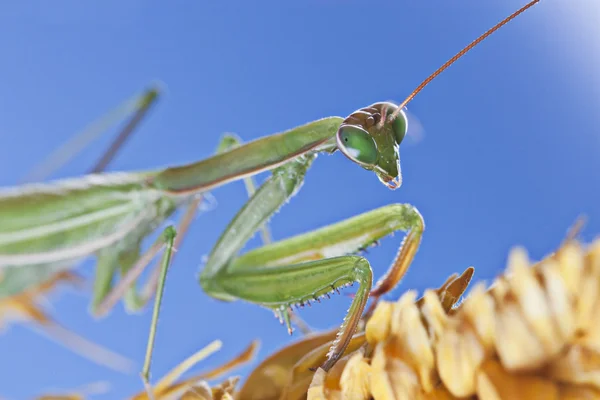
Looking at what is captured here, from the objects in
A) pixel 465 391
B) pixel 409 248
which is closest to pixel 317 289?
pixel 409 248

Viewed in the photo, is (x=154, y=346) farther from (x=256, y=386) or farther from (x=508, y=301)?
(x=508, y=301)

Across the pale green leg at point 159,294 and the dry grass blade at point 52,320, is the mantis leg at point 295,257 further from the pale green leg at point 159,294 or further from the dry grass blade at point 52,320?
the dry grass blade at point 52,320

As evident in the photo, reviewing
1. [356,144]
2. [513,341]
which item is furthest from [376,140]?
[513,341]

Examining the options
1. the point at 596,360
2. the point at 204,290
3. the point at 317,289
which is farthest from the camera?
the point at 204,290

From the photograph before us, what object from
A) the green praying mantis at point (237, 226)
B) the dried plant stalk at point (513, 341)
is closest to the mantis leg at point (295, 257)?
the green praying mantis at point (237, 226)

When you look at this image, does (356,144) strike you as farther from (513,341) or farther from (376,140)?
(513,341)

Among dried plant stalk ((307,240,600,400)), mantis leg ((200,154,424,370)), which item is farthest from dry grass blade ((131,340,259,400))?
dried plant stalk ((307,240,600,400))

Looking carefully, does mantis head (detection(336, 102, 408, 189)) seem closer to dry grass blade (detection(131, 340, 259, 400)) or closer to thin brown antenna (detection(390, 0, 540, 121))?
thin brown antenna (detection(390, 0, 540, 121))
